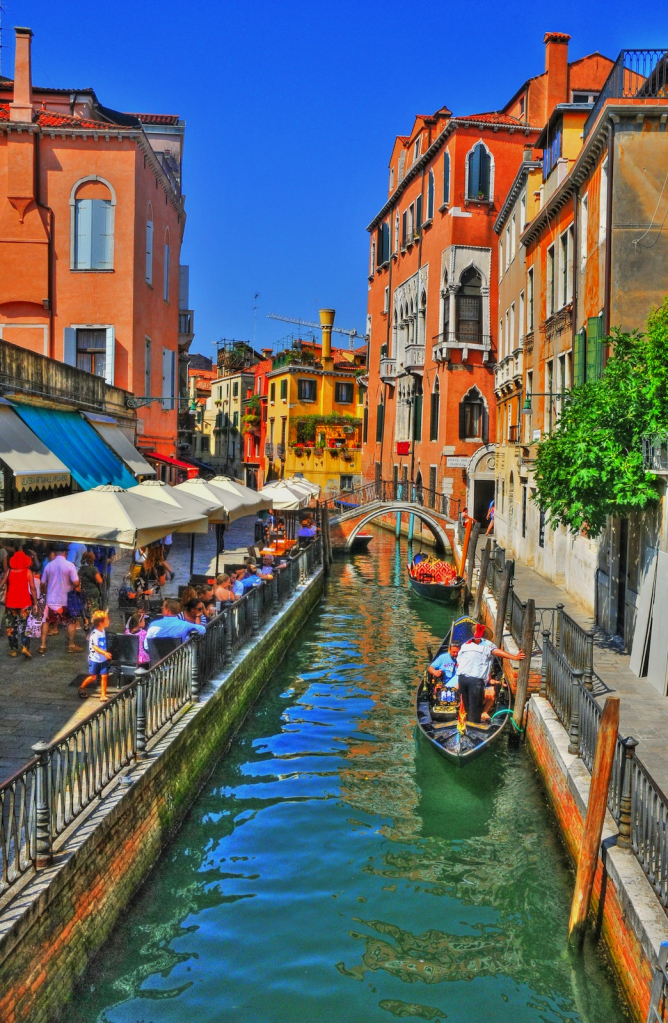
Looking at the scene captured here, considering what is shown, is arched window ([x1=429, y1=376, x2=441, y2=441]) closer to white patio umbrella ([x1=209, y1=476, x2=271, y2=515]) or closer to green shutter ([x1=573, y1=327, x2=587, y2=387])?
white patio umbrella ([x1=209, y1=476, x2=271, y2=515])

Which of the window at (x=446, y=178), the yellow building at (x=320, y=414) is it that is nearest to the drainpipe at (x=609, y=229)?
the window at (x=446, y=178)

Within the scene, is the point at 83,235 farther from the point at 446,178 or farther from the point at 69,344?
the point at 446,178

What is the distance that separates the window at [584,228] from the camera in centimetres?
1756

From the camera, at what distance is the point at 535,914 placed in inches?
324

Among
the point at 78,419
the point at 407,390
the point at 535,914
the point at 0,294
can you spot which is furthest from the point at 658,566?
the point at 407,390

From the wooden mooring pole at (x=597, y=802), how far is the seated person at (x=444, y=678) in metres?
5.66

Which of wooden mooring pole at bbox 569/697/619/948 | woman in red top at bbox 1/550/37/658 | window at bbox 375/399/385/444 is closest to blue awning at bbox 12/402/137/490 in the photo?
woman in red top at bbox 1/550/37/658

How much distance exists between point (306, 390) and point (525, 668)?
166 ft

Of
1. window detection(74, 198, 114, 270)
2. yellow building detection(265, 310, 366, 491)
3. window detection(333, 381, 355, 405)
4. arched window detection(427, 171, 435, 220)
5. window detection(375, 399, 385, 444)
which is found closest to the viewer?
window detection(74, 198, 114, 270)

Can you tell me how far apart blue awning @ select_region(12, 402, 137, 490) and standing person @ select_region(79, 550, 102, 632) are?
2.18 meters

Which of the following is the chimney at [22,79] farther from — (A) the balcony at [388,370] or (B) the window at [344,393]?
(B) the window at [344,393]

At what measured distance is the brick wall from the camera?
5.43 metres

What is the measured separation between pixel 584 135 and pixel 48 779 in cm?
1678

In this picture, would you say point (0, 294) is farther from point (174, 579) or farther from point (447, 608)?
point (447, 608)
